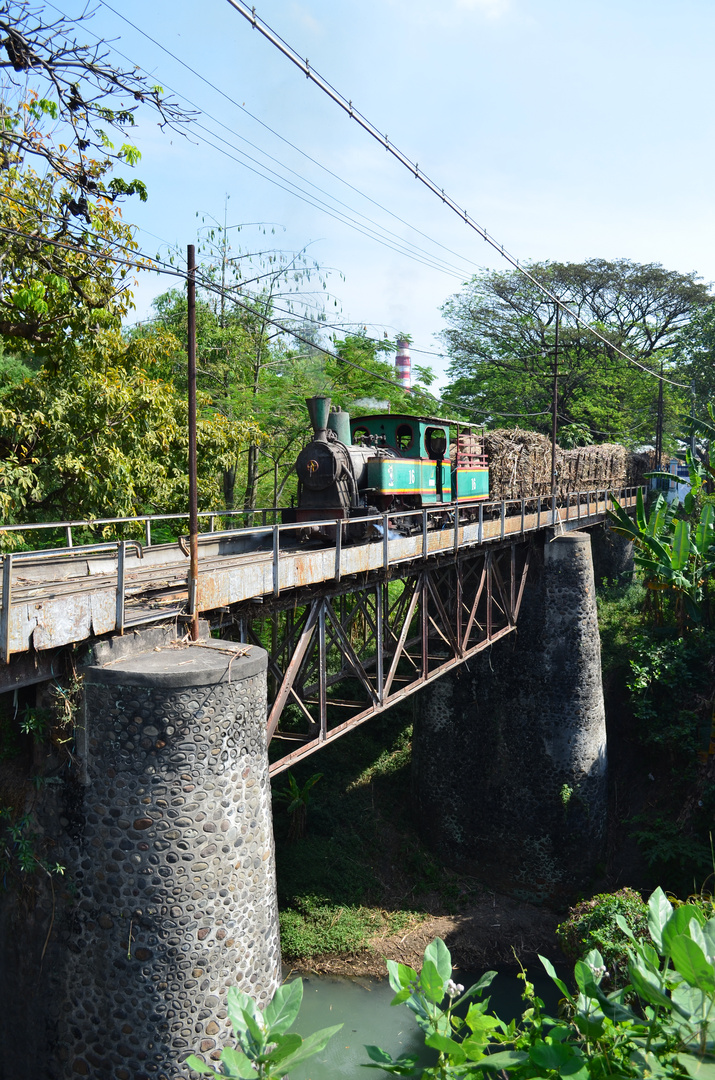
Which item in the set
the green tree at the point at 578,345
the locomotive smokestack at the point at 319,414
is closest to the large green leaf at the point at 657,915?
the locomotive smokestack at the point at 319,414

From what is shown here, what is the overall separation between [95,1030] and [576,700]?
14.7 meters

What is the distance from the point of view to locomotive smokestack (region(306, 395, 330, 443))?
1525cm

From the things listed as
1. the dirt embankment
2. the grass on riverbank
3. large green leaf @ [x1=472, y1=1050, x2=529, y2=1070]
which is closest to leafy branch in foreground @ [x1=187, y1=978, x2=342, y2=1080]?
large green leaf @ [x1=472, y1=1050, x2=529, y2=1070]

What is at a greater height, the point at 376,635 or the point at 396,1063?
the point at 396,1063

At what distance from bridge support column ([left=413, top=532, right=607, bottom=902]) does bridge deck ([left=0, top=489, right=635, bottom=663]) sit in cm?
506

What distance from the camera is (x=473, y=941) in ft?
57.7

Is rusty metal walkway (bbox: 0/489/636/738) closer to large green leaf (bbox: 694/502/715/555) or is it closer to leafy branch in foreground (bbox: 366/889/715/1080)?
leafy branch in foreground (bbox: 366/889/715/1080)

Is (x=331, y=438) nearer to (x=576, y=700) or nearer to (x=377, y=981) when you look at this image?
(x=576, y=700)

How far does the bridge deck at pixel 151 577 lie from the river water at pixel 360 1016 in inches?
331

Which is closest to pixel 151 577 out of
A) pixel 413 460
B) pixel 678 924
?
pixel 678 924

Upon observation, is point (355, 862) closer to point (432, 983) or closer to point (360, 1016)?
point (360, 1016)

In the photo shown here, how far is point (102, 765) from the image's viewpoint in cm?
739

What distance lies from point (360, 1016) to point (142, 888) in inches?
390

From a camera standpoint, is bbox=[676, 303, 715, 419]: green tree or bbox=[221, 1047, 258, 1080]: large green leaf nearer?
bbox=[221, 1047, 258, 1080]: large green leaf
